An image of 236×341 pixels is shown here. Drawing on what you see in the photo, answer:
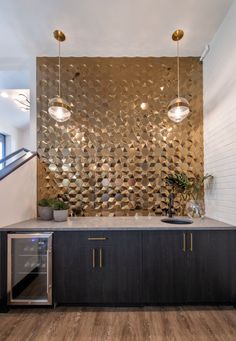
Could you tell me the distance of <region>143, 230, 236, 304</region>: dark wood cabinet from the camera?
224cm

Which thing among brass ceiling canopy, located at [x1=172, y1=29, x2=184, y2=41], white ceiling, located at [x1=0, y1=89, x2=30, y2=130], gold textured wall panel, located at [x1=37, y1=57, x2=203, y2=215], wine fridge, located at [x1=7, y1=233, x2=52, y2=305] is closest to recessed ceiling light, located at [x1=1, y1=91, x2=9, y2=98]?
white ceiling, located at [x1=0, y1=89, x2=30, y2=130]

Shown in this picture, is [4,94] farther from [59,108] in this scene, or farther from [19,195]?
[19,195]

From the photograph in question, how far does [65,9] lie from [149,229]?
2579mm

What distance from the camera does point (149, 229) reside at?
2.25m

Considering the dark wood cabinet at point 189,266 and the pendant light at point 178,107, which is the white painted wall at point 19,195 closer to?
the dark wood cabinet at point 189,266

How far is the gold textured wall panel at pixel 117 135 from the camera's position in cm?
301

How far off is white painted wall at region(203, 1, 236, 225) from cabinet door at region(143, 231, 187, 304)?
72 centimetres

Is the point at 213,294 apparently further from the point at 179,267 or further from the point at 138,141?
the point at 138,141

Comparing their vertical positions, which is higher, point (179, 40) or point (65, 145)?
point (179, 40)

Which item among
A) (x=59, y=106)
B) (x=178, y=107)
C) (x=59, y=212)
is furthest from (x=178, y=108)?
(x=59, y=212)

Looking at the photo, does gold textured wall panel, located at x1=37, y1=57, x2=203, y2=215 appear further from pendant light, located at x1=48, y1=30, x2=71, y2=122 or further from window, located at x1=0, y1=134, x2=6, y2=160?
window, located at x1=0, y1=134, x2=6, y2=160

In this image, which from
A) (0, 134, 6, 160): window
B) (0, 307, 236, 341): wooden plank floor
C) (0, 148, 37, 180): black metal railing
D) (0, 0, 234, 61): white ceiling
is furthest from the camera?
(0, 134, 6, 160): window

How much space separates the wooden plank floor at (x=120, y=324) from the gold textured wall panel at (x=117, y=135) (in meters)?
1.22

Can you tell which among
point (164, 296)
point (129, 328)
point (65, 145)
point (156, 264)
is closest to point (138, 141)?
point (65, 145)
